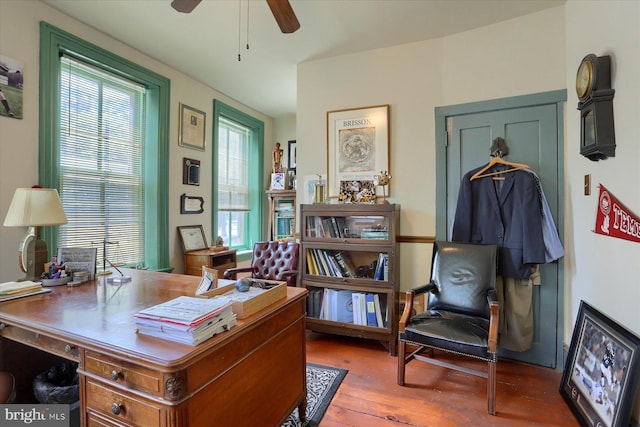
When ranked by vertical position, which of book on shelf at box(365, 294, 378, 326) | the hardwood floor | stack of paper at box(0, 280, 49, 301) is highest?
stack of paper at box(0, 280, 49, 301)

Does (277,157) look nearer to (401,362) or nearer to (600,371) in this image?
(401,362)

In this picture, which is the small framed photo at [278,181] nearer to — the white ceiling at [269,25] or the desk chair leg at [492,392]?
the white ceiling at [269,25]

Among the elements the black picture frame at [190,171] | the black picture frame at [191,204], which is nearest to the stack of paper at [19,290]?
the black picture frame at [191,204]

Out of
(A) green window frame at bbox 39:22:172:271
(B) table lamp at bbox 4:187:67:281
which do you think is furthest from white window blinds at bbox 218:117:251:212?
(B) table lamp at bbox 4:187:67:281

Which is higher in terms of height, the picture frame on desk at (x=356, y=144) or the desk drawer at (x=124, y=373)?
the picture frame on desk at (x=356, y=144)

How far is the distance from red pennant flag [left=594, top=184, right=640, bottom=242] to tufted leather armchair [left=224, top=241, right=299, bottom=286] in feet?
7.62

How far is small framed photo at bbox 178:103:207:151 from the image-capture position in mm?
3587

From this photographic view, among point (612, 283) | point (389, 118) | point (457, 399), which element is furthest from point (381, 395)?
point (389, 118)

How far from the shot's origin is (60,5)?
2418 millimetres

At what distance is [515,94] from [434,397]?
7.85 feet

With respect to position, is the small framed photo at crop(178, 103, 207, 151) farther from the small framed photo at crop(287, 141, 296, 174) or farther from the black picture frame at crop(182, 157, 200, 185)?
the small framed photo at crop(287, 141, 296, 174)

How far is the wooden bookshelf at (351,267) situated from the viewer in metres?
2.71

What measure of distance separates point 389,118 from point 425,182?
70cm

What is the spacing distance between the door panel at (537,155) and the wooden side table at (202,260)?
286 centimetres
